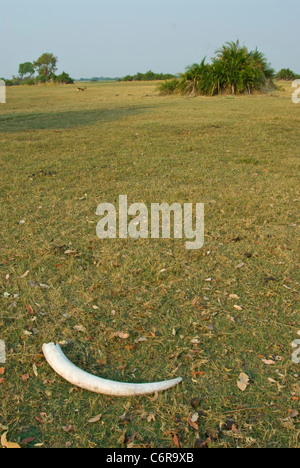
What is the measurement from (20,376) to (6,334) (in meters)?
0.40

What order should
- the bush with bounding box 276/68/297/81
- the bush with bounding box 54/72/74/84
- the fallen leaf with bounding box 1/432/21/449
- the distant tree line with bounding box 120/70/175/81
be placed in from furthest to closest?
the distant tree line with bounding box 120/70/175/81
the bush with bounding box 54/72/74/84
the bush with bounding box 276/68/297/81
the fallen leaf with bounding box 1/432/21/449

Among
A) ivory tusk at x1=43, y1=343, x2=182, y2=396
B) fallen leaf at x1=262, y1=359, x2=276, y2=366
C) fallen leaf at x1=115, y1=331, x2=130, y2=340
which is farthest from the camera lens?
fallen leaf at x1=115, y1=331, x2=130, y2=340

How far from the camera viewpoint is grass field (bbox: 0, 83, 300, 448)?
1.91 meters

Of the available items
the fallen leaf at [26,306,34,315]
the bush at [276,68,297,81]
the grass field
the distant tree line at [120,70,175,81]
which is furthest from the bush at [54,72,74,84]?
the fallen leaf at [26,306,34,315]

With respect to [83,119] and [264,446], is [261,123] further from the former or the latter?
[264,446]

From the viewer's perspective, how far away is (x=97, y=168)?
6426 millimetres

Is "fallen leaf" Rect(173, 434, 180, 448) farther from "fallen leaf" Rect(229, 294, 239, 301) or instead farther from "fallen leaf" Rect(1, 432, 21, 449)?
"fallen leaf" Rect(229, 294, 239, 301)

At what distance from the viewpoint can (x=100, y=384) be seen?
2.04m

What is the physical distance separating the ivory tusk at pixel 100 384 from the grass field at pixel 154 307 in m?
0.04

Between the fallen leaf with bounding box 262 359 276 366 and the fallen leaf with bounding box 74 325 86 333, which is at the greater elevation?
the fallen leaf with bounding box 74 325 86 333

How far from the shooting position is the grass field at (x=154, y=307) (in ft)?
6.25

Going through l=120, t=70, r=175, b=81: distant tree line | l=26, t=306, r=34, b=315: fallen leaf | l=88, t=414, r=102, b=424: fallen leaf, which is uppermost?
l=120, t=70, r=175, b=81: distant tree line

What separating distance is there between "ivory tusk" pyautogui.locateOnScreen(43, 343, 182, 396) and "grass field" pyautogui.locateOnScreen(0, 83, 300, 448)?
4 cm

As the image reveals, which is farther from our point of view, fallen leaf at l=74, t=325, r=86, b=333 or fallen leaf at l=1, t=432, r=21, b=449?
fallen leaf at l=74, t=325, r=86, b=333
